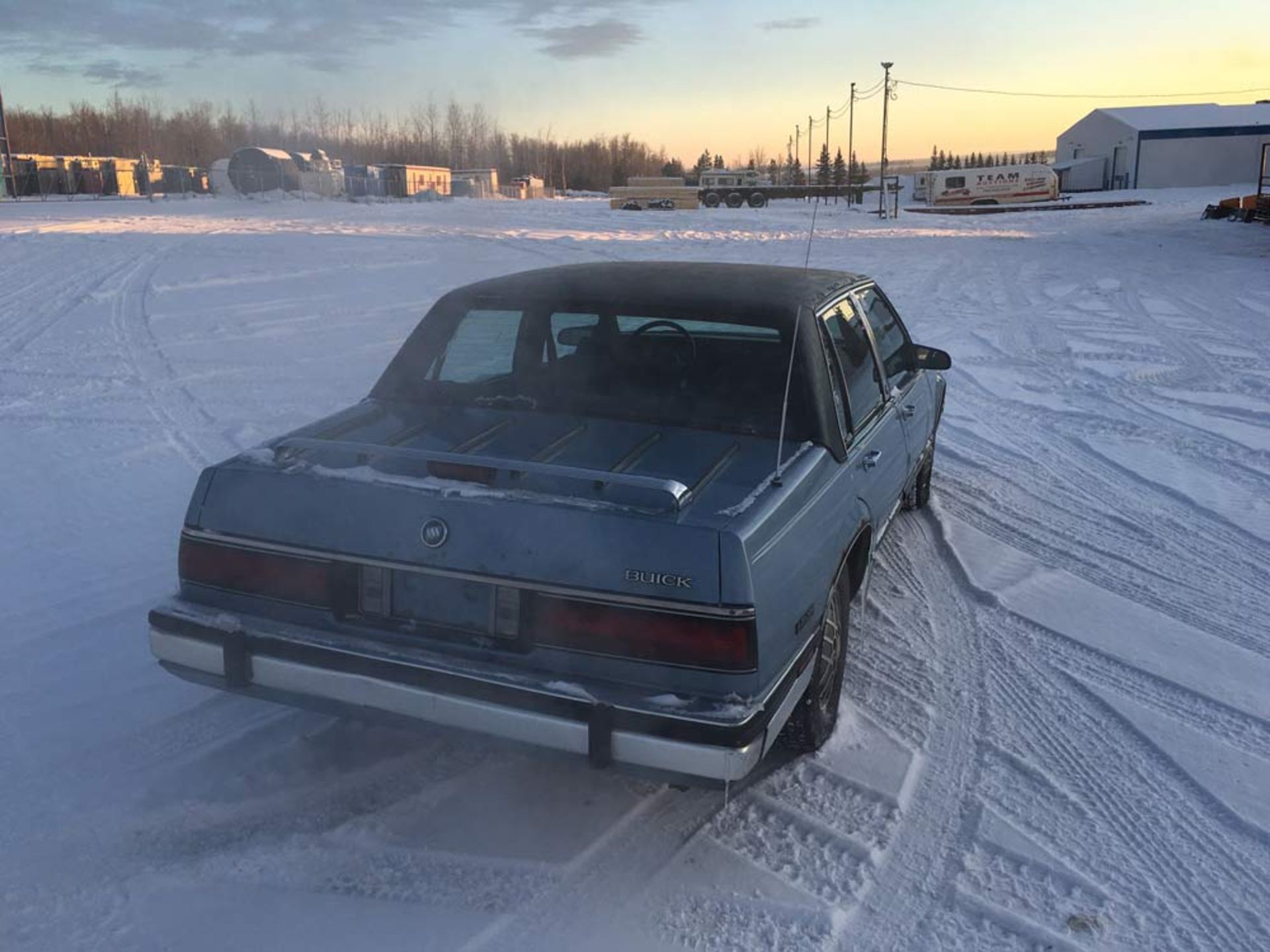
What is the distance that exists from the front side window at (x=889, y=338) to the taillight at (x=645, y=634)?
225 cm

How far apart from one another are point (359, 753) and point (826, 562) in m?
1.66

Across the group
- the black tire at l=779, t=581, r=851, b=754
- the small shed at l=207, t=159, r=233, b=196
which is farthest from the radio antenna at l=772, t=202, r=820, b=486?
the small shed at l=207, t=159, r=233, b=196

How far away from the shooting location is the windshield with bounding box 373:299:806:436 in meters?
3.51

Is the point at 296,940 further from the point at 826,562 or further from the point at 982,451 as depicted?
the point at 982,451

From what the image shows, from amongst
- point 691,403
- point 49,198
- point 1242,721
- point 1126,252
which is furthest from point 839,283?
point 49,198

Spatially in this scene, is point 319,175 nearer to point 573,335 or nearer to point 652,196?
point 652,196

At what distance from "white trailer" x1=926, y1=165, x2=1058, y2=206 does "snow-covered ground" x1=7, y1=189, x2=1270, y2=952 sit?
148 feet

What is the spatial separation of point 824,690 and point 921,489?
2826 millimetres

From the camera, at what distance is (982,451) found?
7.08 meters

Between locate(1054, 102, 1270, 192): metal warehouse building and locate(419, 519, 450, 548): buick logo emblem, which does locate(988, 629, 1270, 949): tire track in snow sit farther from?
locate(1054, 102, 1270, 192): metal warehouse building

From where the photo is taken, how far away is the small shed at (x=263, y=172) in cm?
5584

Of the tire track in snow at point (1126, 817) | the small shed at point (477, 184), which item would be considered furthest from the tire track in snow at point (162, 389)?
the small shed at point (477, 184)

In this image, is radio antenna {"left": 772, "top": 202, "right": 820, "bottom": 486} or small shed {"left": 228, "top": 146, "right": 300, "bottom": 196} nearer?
radio antenna {"left": 772, "top": 202, "right": 820, "bottom": 486}

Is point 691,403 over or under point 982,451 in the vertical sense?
over
